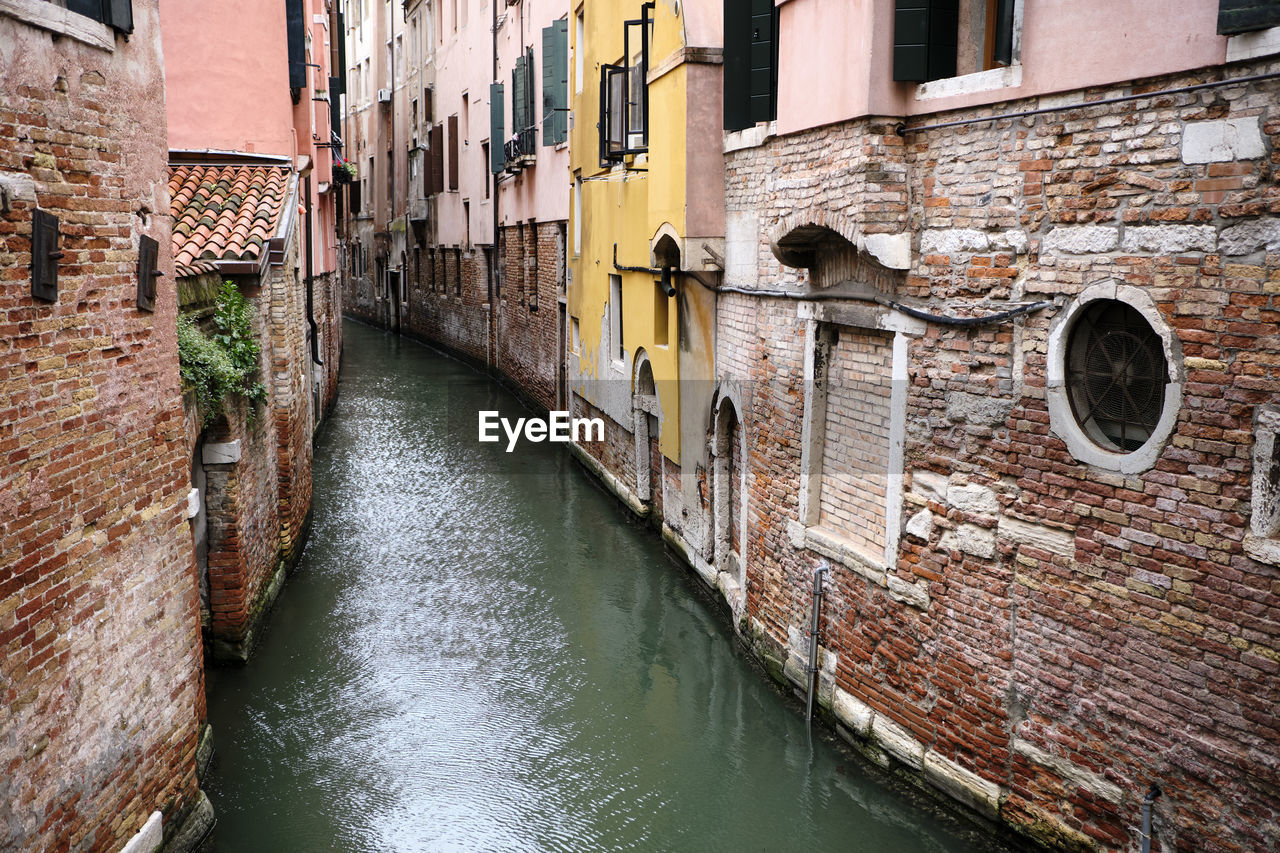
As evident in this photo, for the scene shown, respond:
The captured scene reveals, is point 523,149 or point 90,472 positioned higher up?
point 523,149

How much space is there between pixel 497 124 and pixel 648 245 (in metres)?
10.9

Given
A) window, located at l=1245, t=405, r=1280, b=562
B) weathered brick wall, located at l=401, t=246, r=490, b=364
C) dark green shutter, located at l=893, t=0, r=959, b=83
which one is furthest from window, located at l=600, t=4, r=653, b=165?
weathered brick wall, located at l=401, t=246, r=490, b=364

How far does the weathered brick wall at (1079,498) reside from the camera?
4.41m

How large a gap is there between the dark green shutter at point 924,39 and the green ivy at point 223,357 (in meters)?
4.47

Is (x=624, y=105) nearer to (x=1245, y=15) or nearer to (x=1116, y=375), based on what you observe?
(x=1116, y=375)

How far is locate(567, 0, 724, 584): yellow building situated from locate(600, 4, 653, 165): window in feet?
0.07

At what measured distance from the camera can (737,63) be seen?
8.41 meters

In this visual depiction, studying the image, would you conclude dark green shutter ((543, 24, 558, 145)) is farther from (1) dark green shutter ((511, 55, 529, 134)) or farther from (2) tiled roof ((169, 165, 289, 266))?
(2) tiled roof ((169, 165, 289, 266))

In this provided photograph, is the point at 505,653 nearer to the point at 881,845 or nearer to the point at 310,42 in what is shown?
the point at 881,845

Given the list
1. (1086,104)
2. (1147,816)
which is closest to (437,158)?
(1086,104)

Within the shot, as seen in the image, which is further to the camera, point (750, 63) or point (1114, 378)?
point (750, 63)

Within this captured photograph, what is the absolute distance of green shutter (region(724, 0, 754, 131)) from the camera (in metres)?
8.26

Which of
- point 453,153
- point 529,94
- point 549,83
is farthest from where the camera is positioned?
point 453,153

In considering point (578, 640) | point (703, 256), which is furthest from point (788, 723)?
point (703, 256)
